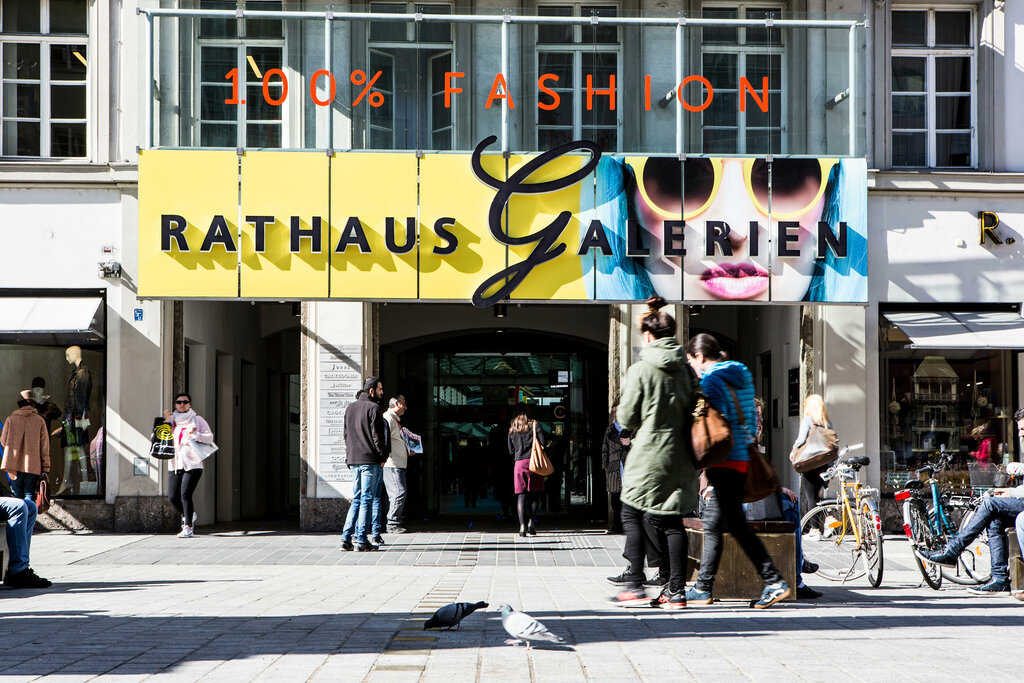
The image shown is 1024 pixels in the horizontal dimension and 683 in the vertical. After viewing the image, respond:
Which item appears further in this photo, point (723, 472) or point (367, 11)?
point (367, 11)

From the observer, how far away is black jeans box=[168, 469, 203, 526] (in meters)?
15.0

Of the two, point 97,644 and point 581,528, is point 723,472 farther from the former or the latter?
point 581,528

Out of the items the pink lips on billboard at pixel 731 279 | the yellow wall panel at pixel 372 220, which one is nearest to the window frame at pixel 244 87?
the yellow wall panel at pixel 372 220

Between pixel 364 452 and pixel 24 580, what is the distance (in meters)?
4.02

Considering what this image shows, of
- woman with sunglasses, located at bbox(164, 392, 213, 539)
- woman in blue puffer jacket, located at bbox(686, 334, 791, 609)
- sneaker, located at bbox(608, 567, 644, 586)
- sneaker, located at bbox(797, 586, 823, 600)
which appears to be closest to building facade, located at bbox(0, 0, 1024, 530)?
woman with sunglasses, located at bbox(164, 392, 213, 539)

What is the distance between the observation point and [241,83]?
15.3 m

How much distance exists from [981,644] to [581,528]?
10.9 meters

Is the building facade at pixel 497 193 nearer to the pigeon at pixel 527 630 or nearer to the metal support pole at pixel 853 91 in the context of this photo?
the metal support pole at pixel 853 91

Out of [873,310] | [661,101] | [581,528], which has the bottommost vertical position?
[581,528]

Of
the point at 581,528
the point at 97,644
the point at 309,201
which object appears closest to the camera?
the point at 97,644

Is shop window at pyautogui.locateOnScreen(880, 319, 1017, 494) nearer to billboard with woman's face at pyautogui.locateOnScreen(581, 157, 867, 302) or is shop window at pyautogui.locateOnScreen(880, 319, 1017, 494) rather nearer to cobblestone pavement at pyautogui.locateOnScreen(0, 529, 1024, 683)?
billboard with woman's face at pyautogui.locateOnScreen(581, 157, 867, 302)

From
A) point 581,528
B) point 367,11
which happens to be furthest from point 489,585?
point 367,11

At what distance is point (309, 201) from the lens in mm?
14844

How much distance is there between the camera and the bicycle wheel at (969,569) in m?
9.82
